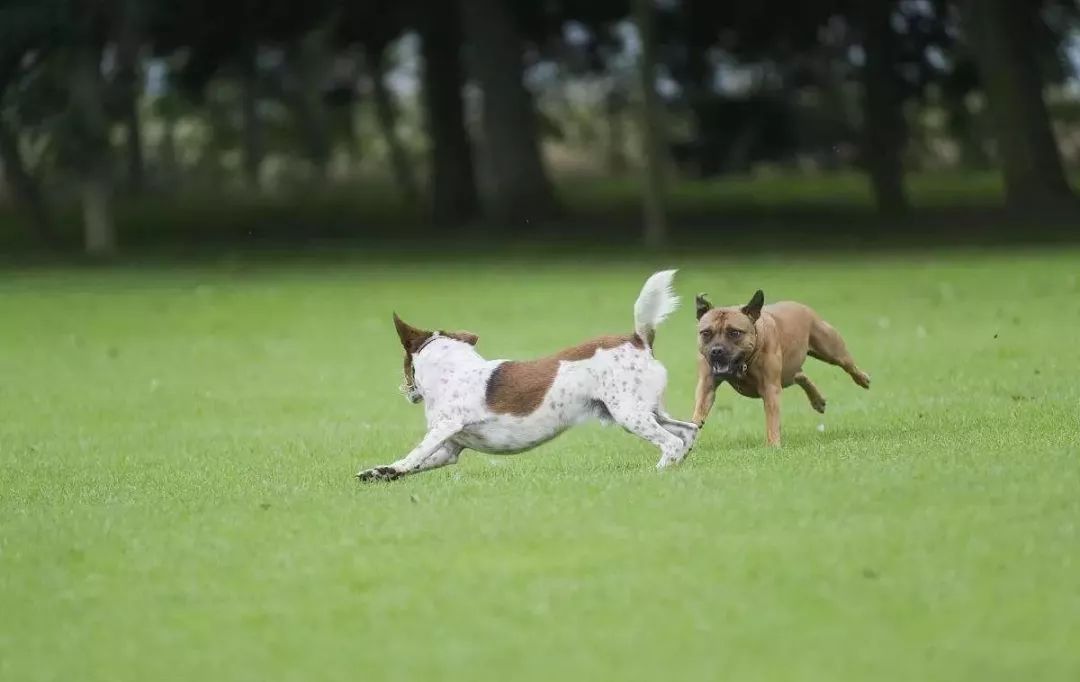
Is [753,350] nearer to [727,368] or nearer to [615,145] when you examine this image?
[727,368]

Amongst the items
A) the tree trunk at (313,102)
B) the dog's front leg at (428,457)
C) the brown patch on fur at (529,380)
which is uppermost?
the tree trunk at (313,102)

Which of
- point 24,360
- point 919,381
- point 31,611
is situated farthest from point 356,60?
point 31,611

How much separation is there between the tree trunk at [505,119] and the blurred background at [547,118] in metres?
0.05

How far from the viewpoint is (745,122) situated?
48.4 metres

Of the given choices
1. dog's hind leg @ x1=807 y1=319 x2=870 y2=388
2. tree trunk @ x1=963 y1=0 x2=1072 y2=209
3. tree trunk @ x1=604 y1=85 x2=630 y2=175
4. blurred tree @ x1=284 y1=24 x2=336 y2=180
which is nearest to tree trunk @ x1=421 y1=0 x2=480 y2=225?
blurred tree @ x1=284 y1=24 x2=336 y2=180

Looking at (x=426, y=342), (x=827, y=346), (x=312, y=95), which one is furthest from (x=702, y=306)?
(x=312, y=95)

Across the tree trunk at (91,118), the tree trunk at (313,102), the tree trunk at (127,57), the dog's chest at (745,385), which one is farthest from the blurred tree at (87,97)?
the dog's chest at (745,385)

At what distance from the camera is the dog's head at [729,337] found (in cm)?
1082

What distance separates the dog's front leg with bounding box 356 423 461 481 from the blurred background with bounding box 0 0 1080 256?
82.8 feet

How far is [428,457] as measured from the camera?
10055 mm

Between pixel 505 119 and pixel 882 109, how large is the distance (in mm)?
8518

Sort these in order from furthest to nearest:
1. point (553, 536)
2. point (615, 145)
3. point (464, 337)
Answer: point (615, 145) < point (464, 337) < point (553, 536)

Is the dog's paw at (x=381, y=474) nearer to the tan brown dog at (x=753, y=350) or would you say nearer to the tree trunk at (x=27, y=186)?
the tan brown dog at (x=753, y=350)

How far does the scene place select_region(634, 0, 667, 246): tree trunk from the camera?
34938 millimetres
